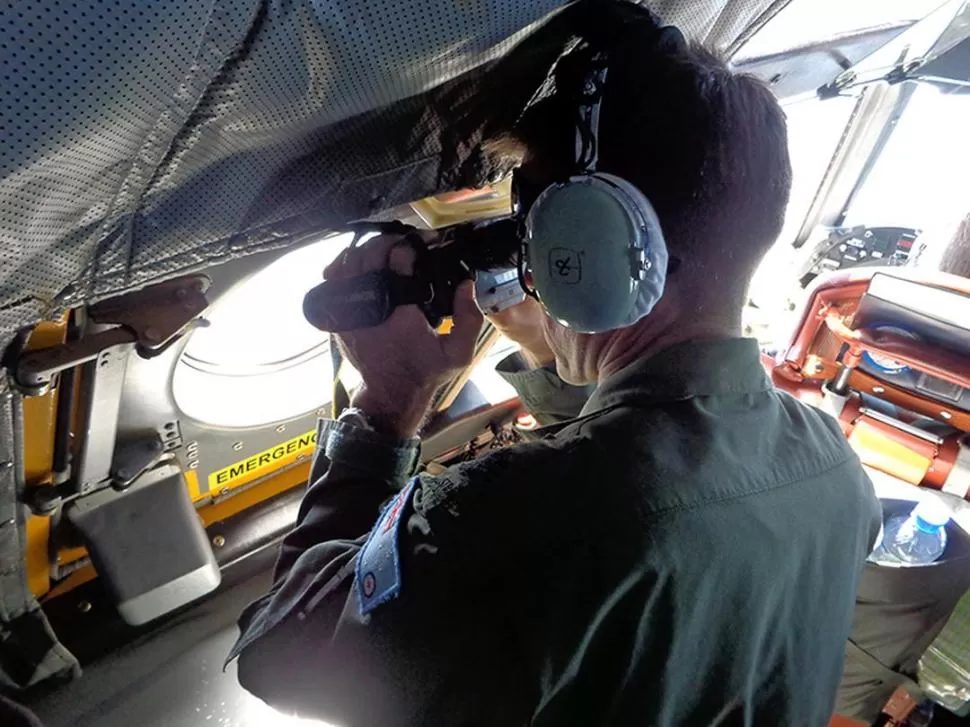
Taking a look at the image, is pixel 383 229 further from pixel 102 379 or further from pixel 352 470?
pixel 102 379

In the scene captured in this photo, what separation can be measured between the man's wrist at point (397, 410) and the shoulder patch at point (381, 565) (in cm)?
29

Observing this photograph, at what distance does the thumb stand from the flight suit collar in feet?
0.91

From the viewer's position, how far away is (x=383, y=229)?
127cm

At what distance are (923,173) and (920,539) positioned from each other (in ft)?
10.6

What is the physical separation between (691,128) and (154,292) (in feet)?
3.10

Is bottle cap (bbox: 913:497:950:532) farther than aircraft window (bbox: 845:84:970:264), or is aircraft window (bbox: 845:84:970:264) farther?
aircraft window (bbox: 845:84:970:264)

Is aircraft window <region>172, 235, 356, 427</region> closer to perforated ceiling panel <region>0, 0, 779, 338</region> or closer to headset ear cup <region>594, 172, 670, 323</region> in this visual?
perforated ceiling panel <region>0, 0, 779, 338</region>

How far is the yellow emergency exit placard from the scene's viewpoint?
2191 mm

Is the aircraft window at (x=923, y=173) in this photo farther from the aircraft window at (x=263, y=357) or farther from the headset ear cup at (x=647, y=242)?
the headset ear cup at (x=647, y=242)

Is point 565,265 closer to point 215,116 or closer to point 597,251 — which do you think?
point 597,251

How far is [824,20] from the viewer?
1.94 m

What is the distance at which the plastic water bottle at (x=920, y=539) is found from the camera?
82.3 inches

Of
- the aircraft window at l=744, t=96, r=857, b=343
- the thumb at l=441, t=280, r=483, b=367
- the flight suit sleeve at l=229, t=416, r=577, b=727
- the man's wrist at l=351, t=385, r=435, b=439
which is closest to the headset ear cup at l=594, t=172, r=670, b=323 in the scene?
the flight suit sleeve at l=229, t=416, r=577, b=727

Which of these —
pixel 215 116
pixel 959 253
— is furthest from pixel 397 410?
pixel 959 253
